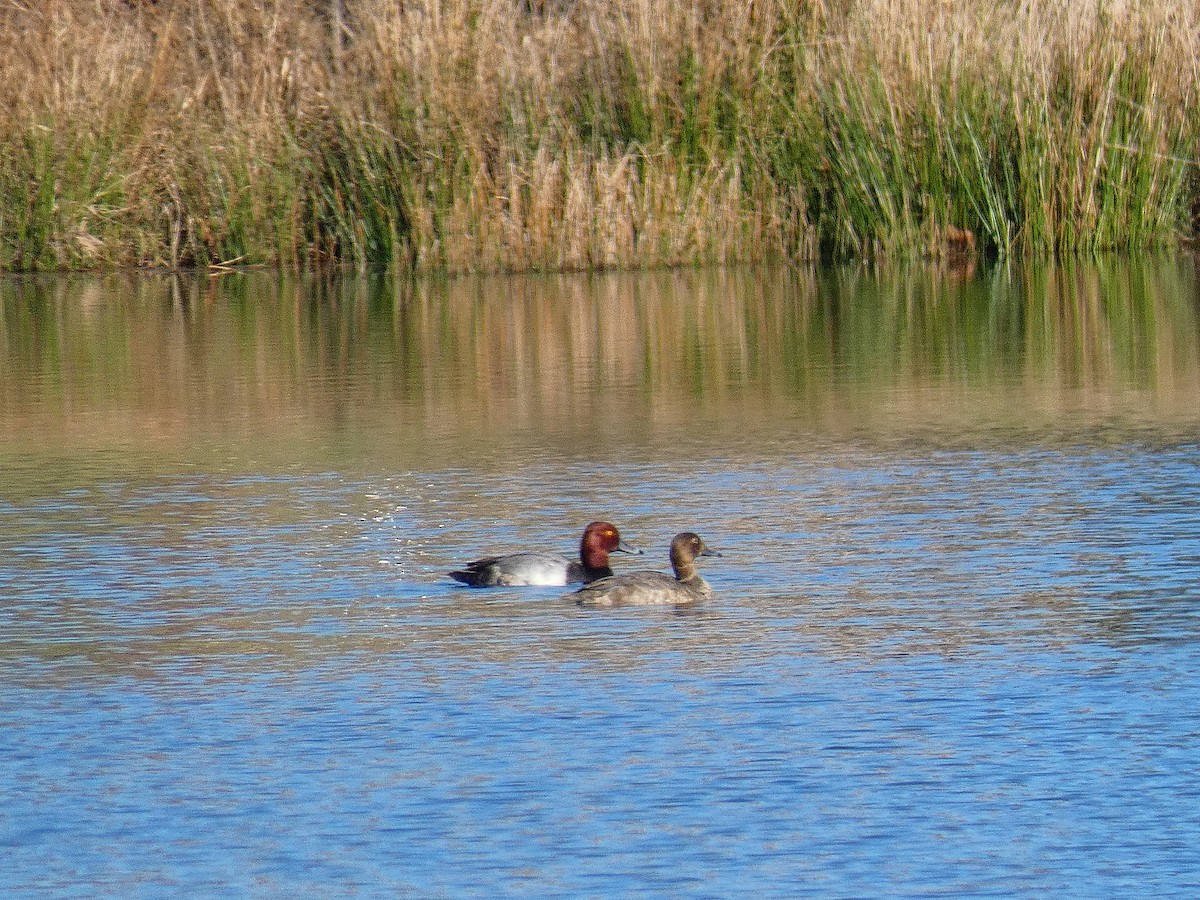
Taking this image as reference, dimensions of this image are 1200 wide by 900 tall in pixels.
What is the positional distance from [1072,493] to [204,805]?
13.4ft

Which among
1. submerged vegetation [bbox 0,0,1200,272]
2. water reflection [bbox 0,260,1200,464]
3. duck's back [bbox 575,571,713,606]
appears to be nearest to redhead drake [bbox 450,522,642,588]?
duck's back [bbox 575,571,713,606]

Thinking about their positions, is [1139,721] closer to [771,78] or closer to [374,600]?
[374,600]

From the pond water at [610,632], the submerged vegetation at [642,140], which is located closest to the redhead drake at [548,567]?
the pond water at [610,632]

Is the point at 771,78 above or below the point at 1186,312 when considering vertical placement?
above

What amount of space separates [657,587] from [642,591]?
0.16 ft

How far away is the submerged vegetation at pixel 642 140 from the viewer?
17.4 metres

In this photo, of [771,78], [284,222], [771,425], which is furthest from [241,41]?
[771,425]

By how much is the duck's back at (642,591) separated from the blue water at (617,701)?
7 cm

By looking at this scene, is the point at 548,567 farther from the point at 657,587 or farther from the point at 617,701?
the point at 617,701

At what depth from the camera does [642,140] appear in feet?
58.9

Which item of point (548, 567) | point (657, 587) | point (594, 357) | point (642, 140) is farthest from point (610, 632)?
point (642, 140)

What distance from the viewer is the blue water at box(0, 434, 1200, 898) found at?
13.8ft

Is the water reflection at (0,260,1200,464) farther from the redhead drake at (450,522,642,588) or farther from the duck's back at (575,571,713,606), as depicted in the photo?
the duck's back at (575,571,713,606)

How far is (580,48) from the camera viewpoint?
1855 centimetres
